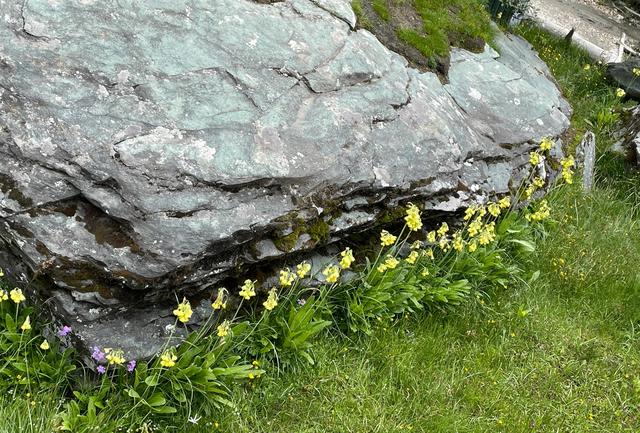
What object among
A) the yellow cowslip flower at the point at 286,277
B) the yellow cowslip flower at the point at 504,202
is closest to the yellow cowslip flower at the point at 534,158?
the yellow cowslip flower at the point at 504,202

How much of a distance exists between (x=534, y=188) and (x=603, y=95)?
4.69 m

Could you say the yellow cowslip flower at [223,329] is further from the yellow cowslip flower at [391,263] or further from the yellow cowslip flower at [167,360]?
the yellow cowslip flower at [391,263]

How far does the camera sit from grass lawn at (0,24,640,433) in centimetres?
504

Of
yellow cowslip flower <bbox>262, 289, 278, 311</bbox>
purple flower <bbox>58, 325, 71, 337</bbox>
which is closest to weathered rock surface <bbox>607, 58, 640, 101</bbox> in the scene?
yellow cowslip flower <bbox>262, 289, 278, 311</bbox>

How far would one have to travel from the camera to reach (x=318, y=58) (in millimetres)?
6039

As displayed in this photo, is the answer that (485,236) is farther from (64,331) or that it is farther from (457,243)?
(64,331)

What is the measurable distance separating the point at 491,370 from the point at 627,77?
7389mm

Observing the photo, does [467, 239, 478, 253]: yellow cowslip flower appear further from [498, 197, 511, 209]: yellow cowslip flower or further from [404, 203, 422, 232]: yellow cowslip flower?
[404, 203, 422, 232]: yellow cowslip flower

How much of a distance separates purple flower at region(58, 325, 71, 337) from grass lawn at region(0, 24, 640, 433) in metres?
0.42

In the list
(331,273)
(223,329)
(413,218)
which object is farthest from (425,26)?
(223,329)

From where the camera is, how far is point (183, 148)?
4.84m

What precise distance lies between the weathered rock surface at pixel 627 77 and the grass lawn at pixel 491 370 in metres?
4.18

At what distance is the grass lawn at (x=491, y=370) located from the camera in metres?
5.04

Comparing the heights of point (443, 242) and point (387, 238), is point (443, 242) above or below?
below
